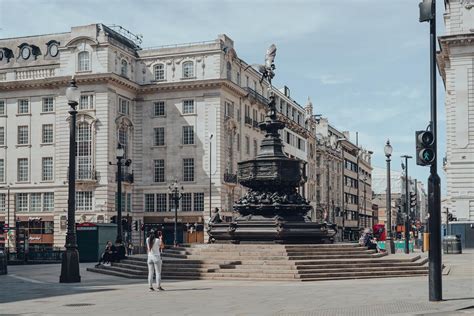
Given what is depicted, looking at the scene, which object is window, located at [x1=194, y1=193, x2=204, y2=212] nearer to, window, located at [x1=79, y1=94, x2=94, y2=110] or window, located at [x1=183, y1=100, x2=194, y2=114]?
window, located at [x1=183, y1=100, x2=194, y2=114]

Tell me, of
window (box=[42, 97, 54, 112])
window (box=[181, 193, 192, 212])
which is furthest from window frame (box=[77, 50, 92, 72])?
window (box=[181, 193, 192, 212])

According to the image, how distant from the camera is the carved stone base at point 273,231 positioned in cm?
2680

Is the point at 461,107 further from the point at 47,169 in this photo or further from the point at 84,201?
the point at 47,169

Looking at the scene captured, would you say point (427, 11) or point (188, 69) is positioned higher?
point (188, 69)

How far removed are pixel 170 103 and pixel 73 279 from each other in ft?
164

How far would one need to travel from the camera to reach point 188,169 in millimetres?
72375

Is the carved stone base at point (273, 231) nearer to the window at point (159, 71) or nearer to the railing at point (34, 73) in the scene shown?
the window at point (159, 71)

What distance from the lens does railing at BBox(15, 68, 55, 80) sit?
71688 millimetres

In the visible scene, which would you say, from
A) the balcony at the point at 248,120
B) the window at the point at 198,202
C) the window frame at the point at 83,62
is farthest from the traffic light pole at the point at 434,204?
the balcony at the point at 248,120

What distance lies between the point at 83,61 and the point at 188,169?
14328 millimetres

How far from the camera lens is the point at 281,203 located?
28328 mm

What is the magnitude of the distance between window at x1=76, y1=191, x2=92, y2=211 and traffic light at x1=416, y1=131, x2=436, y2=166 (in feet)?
183

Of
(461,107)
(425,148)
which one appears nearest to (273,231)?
(425,148)

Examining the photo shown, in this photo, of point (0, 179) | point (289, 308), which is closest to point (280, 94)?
point (0, 179)
